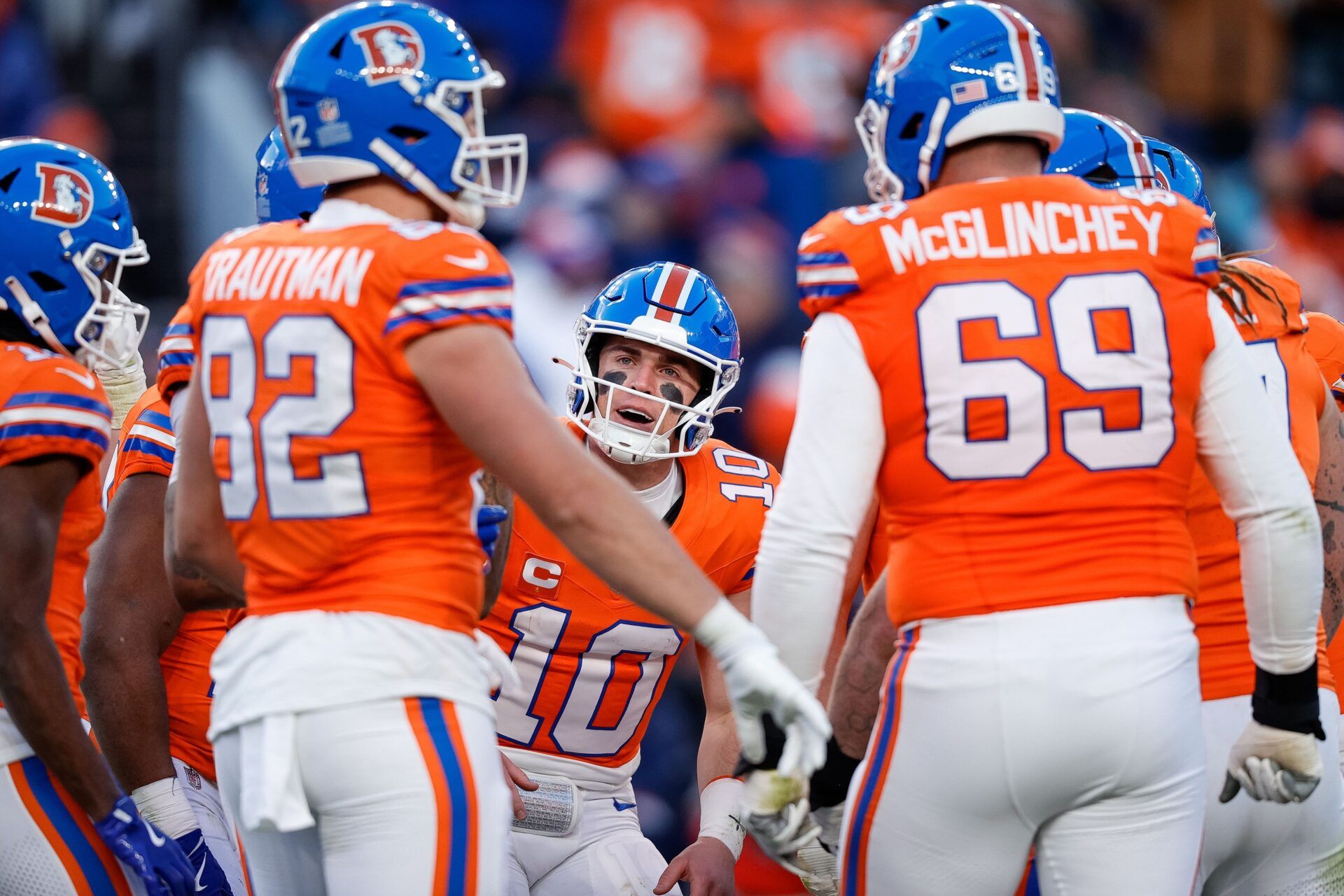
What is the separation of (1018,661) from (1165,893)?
415 mm

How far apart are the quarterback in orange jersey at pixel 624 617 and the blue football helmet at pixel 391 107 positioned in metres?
1.12

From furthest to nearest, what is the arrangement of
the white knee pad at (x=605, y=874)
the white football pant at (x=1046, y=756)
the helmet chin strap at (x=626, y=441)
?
1. the helmet chin strap at (x=626, y=441)
2. the white knee pad at (x=605, y=874)
3. the white football pant at (x=1046, y=756)

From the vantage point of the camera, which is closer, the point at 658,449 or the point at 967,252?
the point at 967,252

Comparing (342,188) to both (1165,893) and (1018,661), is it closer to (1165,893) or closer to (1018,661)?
(1018,661)

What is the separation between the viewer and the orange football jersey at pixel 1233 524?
9.41 feet

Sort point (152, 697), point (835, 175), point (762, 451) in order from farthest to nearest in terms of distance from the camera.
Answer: point (835, 175) → point (762, 451) → point (152, 697)

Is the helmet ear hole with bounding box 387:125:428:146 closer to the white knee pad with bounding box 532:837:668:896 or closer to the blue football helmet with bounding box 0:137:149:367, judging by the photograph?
the blue football helmet with bounding box 0:137:149:367

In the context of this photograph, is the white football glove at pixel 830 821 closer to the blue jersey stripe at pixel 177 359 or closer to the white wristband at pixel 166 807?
the white wristband at pixel 166 807

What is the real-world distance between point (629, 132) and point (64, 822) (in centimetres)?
702

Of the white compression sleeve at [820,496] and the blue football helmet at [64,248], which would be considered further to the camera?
the blue football helmet at [64,248]

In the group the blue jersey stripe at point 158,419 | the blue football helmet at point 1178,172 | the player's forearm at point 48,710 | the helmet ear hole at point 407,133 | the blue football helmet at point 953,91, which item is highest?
the blue football helmet at point 953,91

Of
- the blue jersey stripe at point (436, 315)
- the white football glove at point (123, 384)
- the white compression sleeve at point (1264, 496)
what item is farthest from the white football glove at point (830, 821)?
the white football glove at point (123, 384)

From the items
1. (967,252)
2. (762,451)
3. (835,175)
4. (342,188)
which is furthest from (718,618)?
(835,175)

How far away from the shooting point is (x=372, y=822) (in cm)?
219
